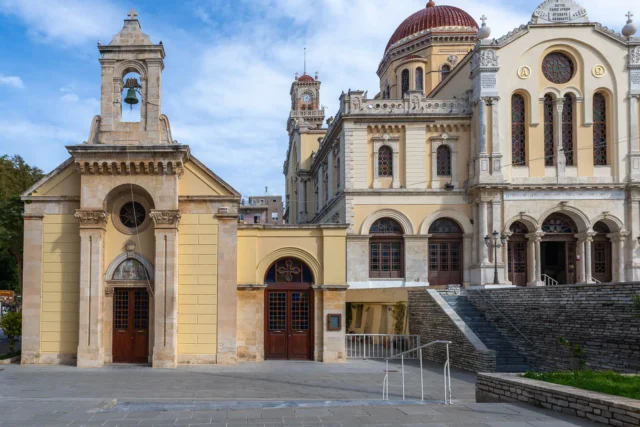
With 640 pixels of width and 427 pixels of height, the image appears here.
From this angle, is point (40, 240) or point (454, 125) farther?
point (454, 125)

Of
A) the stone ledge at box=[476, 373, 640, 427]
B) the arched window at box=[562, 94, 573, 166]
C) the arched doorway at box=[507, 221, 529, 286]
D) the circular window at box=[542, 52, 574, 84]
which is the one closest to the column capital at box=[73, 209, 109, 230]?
the stone ledge at box=[476, 373, 640, 427]

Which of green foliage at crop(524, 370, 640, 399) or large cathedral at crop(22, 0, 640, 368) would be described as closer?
green foliage at crop(524, 370, 640, 399)

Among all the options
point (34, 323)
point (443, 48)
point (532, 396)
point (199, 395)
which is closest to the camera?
point (532, 396)

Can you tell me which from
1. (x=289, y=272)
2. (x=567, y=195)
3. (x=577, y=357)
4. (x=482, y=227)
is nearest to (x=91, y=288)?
(x=289, y=272)

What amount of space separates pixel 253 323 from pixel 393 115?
50.5 feet

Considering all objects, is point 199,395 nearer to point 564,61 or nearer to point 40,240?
point 40,240

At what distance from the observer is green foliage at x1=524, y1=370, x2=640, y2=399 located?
10.6 metres

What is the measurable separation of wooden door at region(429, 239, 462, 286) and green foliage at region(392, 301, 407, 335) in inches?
224

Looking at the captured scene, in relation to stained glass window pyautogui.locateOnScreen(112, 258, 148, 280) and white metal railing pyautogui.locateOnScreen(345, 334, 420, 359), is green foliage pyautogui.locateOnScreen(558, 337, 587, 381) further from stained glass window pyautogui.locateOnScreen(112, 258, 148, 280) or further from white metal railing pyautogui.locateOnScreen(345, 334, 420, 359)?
stained glass window pyautogui.locateOnScreen(112, 258, 148, 280)

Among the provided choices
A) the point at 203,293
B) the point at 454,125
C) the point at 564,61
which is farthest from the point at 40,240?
the point at 564,61

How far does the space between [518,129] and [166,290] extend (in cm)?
2097

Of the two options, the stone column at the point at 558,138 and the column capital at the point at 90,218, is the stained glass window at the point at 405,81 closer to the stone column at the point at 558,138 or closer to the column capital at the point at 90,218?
the stone column at the point at 558,138

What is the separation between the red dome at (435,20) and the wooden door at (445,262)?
1850cm

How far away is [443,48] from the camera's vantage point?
44125mm
